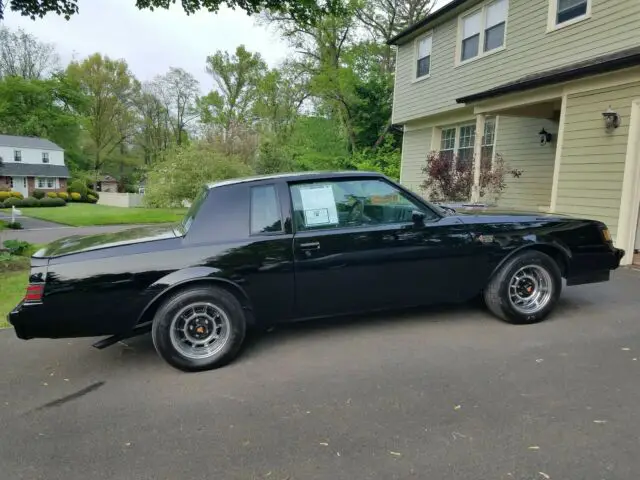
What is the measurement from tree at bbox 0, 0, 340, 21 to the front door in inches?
1907

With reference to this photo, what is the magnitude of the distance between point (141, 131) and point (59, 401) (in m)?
60.7

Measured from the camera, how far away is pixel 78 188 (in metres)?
48.7

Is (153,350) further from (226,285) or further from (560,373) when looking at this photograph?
(560,373)

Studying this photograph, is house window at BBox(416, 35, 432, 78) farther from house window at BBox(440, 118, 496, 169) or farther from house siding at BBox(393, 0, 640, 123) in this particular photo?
house window at BBox(440, 118, 496, 169)

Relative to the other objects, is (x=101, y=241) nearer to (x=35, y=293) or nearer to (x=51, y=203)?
(x=35, y=293)

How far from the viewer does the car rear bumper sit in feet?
15.6

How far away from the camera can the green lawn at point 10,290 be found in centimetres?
576

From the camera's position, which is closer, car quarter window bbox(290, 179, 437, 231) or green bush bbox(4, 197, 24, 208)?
car quarter window bbox(290, 179, 437, 231)

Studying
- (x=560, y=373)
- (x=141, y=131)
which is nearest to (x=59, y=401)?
(x=560, y=373)

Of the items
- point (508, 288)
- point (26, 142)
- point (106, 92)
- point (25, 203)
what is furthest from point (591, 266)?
point (106, 92)

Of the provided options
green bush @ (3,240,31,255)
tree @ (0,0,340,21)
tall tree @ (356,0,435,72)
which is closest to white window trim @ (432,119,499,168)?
tree @ (0,0,340,21)

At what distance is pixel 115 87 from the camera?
186 ft

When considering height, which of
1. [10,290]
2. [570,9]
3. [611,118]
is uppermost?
[570,9]

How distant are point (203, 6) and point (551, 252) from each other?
8.49m
